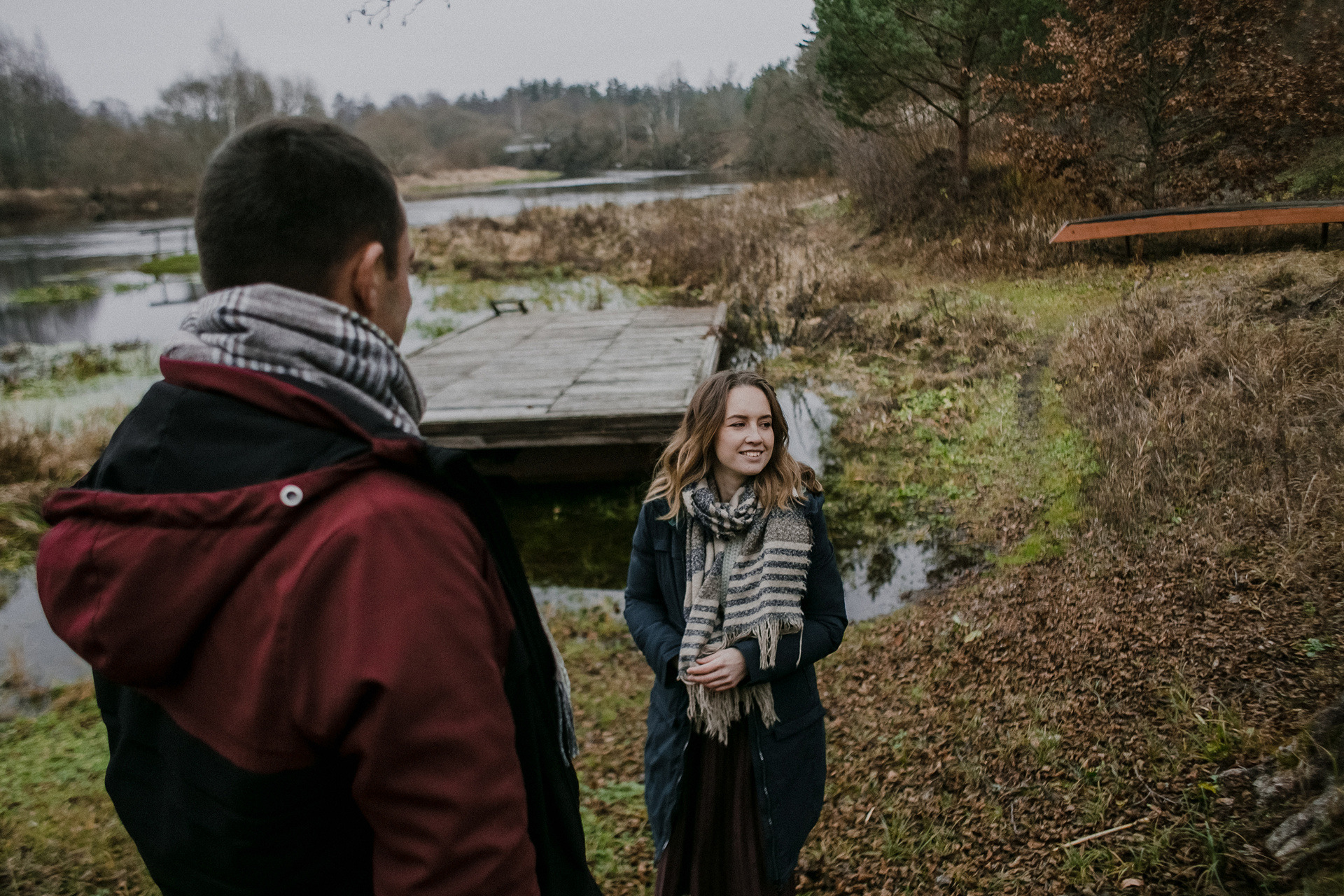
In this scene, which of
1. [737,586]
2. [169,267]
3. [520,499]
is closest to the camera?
[737,586]

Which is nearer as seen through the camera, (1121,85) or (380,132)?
(1121,85)

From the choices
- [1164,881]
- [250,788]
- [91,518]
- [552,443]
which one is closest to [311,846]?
[250,788]

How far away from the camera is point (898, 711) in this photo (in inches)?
144

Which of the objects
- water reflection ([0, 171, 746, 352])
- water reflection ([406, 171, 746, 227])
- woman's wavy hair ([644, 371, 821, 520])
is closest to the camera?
woman's wavy hair ([644, 371, 821, 520])

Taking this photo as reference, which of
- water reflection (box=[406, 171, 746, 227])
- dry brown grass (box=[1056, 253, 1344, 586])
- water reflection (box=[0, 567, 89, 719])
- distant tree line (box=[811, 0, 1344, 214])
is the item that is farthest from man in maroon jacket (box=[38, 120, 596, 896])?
water reflection (box=[406, 171, 746, 227])

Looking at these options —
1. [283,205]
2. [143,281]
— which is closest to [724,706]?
[283,205]

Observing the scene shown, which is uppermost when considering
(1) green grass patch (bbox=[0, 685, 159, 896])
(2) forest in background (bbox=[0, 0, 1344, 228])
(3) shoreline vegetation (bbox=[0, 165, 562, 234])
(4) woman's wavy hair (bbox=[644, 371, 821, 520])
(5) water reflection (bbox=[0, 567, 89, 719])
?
(3) shoreline vegetation (bbox=[0, 165, 562, 234])

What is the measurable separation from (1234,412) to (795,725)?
367 cm

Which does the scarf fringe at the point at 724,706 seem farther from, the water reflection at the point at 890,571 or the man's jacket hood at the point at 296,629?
the water reflection at the point at 890,571

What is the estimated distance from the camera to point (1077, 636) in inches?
139

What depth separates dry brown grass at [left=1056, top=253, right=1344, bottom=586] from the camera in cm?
357

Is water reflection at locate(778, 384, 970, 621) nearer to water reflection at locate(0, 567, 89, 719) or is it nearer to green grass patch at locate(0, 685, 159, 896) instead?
green grass patch at locate(0, 685, 159, 896)

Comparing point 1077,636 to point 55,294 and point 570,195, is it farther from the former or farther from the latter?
point 570,195

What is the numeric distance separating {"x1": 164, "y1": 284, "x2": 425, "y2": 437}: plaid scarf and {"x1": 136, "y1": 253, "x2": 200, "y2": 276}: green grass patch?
25037mm
